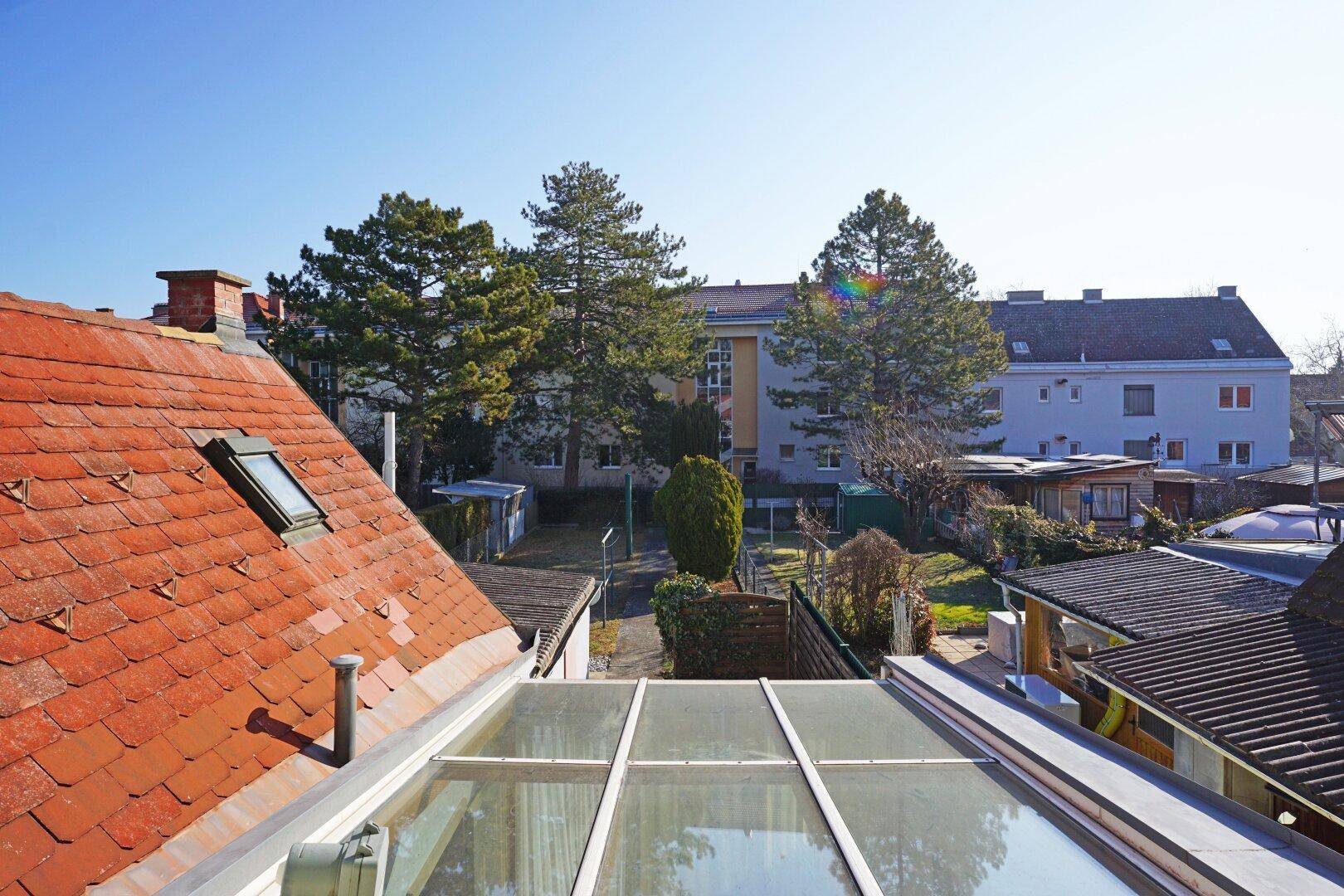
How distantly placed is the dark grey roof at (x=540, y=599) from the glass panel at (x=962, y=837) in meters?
3.52

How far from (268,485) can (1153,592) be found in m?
9.05

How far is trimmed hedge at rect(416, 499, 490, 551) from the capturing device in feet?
61.4

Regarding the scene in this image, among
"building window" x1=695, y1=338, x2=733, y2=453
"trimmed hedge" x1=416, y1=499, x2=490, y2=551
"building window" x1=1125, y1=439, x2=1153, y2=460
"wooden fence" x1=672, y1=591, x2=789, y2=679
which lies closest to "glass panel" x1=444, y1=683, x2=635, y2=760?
"wooden fence" x1=672, y1=591, x2=789, y2=679

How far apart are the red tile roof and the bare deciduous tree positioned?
19.8 m

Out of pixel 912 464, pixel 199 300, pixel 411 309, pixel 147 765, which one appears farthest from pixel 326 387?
pixel 147 765

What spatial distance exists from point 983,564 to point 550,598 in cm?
1496

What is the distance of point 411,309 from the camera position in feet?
67.8

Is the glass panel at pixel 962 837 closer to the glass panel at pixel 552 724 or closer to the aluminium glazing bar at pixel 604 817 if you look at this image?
the aluminium glazing bar at pixel 604 817

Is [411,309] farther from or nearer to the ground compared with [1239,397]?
farther from the ground

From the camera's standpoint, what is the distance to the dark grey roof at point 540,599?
23.9ft

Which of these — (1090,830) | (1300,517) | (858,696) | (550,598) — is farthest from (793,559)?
(1090,830)

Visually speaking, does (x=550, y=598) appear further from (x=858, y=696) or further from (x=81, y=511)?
(x=81, y=511)

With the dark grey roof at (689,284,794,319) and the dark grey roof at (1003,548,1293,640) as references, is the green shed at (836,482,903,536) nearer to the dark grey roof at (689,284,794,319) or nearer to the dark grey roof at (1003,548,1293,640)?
the dark grey roof at (689,284,794,319)

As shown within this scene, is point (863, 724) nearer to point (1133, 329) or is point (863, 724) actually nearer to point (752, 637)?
point (752, 637)
